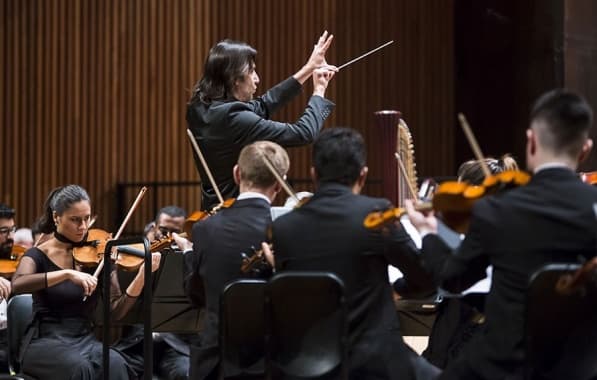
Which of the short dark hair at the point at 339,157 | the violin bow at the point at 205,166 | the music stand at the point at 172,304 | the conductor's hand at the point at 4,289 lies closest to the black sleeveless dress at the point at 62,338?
the conductor's hand at the point at 4,289

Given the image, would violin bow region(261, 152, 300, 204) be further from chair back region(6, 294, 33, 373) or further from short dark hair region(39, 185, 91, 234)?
chair back region(6, 294, 33, 373)

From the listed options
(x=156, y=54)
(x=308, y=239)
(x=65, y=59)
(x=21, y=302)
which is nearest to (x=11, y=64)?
(x=65, y=59)

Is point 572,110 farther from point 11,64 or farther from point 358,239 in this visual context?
point 11,64

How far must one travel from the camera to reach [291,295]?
3467 mm

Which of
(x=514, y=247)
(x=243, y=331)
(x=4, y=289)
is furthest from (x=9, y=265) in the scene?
(x=514, y=247)

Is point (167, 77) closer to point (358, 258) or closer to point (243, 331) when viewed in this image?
point (243, 331)

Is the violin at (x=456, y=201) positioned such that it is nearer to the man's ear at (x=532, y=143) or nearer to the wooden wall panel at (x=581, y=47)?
the man's ear at (x=532, y=143)

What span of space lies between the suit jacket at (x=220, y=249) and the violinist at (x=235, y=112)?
0.72 metres

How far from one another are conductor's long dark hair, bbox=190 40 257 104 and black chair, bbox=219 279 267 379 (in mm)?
1345

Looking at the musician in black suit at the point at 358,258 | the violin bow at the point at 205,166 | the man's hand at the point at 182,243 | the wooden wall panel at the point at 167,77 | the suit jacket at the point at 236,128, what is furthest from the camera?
the wooden wall panel at the point at 167,77

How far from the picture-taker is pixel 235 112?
4680 millimetres

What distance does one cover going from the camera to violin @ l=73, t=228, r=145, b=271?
5.25 meters

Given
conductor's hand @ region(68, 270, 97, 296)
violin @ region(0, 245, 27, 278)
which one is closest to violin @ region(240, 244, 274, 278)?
conductor's hand @ region(68, 270, 97, 296)

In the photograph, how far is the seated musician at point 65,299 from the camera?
5090 mm
